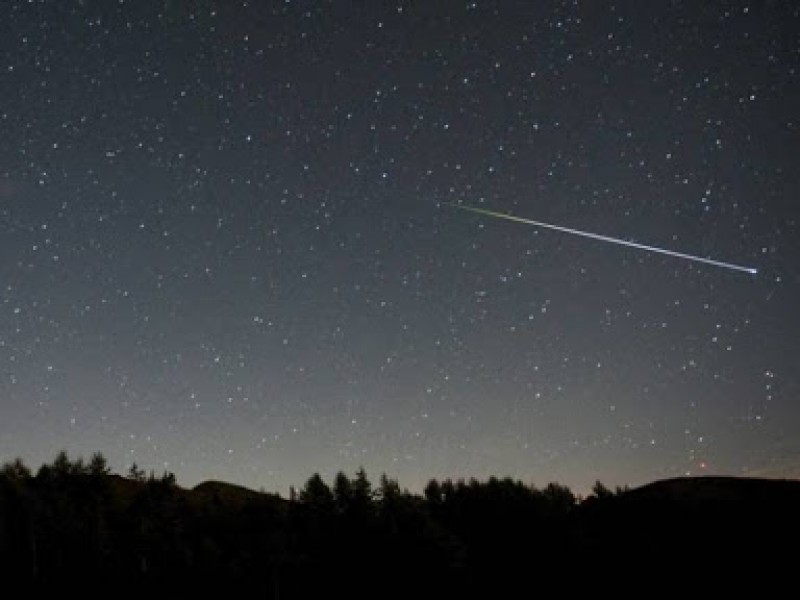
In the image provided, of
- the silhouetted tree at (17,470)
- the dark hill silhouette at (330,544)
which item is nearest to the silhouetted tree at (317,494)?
the dark hill silhouette at (330,544)

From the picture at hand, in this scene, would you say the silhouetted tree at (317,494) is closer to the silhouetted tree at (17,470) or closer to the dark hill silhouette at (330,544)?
the dark hill silhouette at (330,544)

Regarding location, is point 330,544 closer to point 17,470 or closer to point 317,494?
point 317,494

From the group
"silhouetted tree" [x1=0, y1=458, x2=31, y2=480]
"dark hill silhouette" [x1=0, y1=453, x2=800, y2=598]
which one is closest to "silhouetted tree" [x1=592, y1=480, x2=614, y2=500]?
"dark hill silhouette" [x1=0, y1=453, x2=800, y2=598]

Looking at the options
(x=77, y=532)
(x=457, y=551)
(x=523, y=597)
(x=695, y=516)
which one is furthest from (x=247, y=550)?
(x=695, y=516)

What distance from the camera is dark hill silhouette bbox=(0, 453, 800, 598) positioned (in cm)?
4972

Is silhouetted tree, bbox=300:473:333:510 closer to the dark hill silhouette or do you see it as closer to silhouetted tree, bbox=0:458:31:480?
the dark hill silhouette

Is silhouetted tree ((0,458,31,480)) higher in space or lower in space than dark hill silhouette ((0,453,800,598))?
higher

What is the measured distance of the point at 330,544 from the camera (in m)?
56.0

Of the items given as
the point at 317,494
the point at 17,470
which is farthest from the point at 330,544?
the point at 17,470

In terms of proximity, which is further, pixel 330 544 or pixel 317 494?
pixel 317 494

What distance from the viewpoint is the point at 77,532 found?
50594 millimetres

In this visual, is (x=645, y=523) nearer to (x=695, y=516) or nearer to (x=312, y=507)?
(x=695, y=516)

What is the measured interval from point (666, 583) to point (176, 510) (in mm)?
37790

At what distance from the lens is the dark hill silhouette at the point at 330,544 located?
49.7 m
